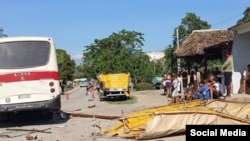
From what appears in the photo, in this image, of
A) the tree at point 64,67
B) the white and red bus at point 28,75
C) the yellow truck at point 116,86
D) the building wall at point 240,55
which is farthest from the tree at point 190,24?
the tree at point 64,67

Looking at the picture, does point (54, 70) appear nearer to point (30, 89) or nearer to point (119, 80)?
point (30, 89)

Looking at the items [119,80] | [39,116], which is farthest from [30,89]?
[119,80]

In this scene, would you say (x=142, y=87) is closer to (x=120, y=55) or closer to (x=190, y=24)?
(x=120, y=55)

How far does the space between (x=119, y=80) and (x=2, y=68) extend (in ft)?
65.9

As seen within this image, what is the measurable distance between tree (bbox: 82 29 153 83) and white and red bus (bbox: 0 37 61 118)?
36.0 metres

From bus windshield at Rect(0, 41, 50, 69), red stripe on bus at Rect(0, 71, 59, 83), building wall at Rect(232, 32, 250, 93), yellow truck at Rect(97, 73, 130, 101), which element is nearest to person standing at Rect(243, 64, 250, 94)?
building wall at Rect(232, 32, 250, 93)

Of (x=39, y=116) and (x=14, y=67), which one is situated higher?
(x=14, y=67)

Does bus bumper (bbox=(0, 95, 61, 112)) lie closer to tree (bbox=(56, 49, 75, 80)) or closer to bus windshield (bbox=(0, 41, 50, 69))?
bus windshield (bbox=(0, 41, 50, 69))

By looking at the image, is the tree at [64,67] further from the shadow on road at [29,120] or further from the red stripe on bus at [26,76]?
the red stripe on bus at [26,76]

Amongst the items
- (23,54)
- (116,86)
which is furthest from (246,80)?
(116,86)

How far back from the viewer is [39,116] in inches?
783

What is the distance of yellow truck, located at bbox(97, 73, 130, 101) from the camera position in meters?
35.3

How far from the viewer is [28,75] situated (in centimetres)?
1620

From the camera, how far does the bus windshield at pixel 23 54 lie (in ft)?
53.0
